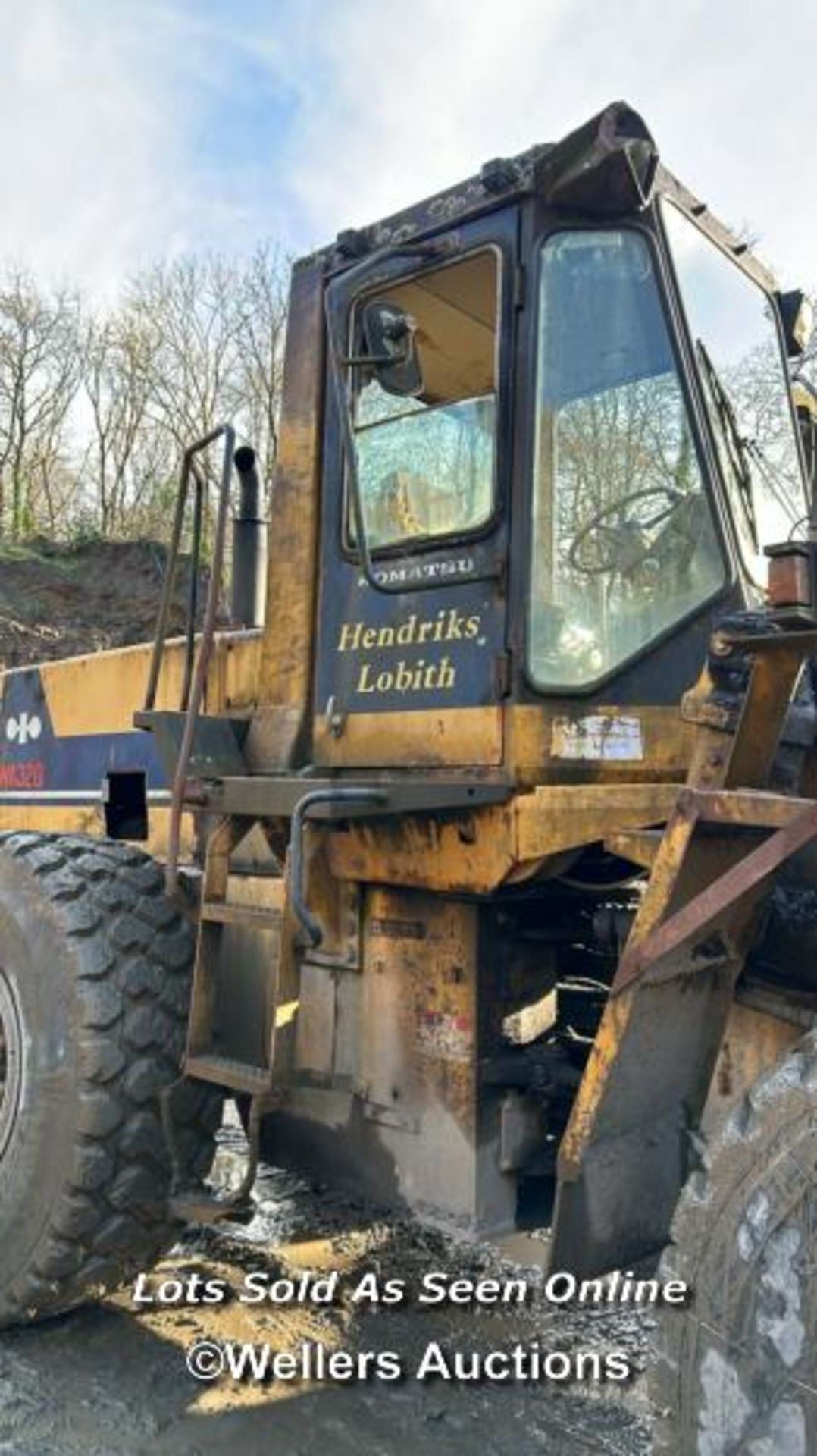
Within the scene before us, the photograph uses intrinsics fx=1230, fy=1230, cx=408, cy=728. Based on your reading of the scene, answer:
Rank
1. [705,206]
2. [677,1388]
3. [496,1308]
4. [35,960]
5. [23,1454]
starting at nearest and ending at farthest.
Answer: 1. [677,1388]
2. [23,1454]
3. [705,206]
4. [35,960]
5. [496,1308]

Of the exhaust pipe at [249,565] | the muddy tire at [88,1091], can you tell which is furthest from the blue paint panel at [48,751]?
the muddy tire at [88,1091]

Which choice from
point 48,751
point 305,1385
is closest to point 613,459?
point 305,1385

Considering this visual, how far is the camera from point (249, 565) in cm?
444

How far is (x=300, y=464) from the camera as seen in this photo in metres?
3.67

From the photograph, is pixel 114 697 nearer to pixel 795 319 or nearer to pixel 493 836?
pixel 493 836

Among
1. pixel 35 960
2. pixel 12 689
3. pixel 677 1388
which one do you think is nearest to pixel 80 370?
pixel 12 689

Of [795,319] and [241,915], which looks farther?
[795,319]

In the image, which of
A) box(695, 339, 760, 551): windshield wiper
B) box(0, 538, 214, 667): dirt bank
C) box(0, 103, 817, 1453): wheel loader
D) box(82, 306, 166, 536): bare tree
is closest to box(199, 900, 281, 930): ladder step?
box(0, 103, 817, 1453): wheel loader

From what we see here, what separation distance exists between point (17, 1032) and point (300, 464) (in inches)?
74.5

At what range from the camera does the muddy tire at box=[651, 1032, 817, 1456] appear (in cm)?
209

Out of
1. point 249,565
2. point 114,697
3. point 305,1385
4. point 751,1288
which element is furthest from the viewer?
point 114,697

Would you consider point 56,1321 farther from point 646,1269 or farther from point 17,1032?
point 646,1269

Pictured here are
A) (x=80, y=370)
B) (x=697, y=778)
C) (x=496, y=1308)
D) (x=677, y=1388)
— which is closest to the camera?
(x=677, y=1388)

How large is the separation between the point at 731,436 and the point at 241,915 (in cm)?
186
